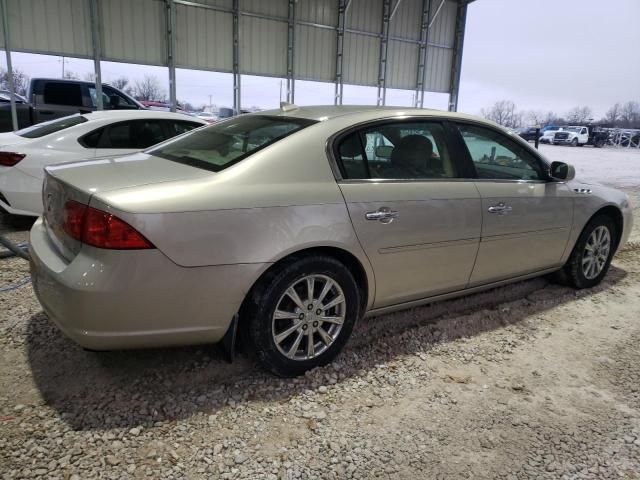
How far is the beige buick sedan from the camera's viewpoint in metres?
2.32

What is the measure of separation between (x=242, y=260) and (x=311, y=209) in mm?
473

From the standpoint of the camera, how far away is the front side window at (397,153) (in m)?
3.01

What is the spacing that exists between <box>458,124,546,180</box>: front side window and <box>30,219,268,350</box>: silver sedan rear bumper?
1.93m

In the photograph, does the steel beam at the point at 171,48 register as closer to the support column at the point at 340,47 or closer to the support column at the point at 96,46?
the support column at the point at 96,46

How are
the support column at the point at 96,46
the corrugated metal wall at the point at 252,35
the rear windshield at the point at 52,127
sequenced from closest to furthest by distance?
the rear windshield at the point at 52,127 → the corrugated metal wall at the point at 252,35 → the support column at the point at 96,46

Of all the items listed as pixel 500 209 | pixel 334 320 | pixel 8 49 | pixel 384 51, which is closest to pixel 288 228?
pixel 334 320

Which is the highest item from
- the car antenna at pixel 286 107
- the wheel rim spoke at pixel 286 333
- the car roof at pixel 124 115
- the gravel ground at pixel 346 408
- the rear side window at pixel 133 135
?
the car antenna at pixel 286 107

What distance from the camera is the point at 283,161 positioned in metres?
2.73

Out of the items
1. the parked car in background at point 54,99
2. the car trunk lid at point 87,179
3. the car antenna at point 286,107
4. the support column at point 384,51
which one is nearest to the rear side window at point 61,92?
the parked car in background at point 54,99

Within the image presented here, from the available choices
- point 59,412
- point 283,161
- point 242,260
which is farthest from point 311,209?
point 59,412

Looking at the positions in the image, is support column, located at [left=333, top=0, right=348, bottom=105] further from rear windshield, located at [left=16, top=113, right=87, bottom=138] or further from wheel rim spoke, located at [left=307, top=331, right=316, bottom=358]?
wheel rim spoke, located at [left=307, top=331, right=316, bottom=358]

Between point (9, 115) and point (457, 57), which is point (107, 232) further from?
point (457, 57)

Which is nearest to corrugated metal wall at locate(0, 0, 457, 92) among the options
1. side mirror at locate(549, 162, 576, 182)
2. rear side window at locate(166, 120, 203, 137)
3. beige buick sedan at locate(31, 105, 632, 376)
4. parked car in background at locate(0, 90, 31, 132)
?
parked car in background at locate(0, 90, 31, 132)

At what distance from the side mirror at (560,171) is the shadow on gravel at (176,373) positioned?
3.94ft
